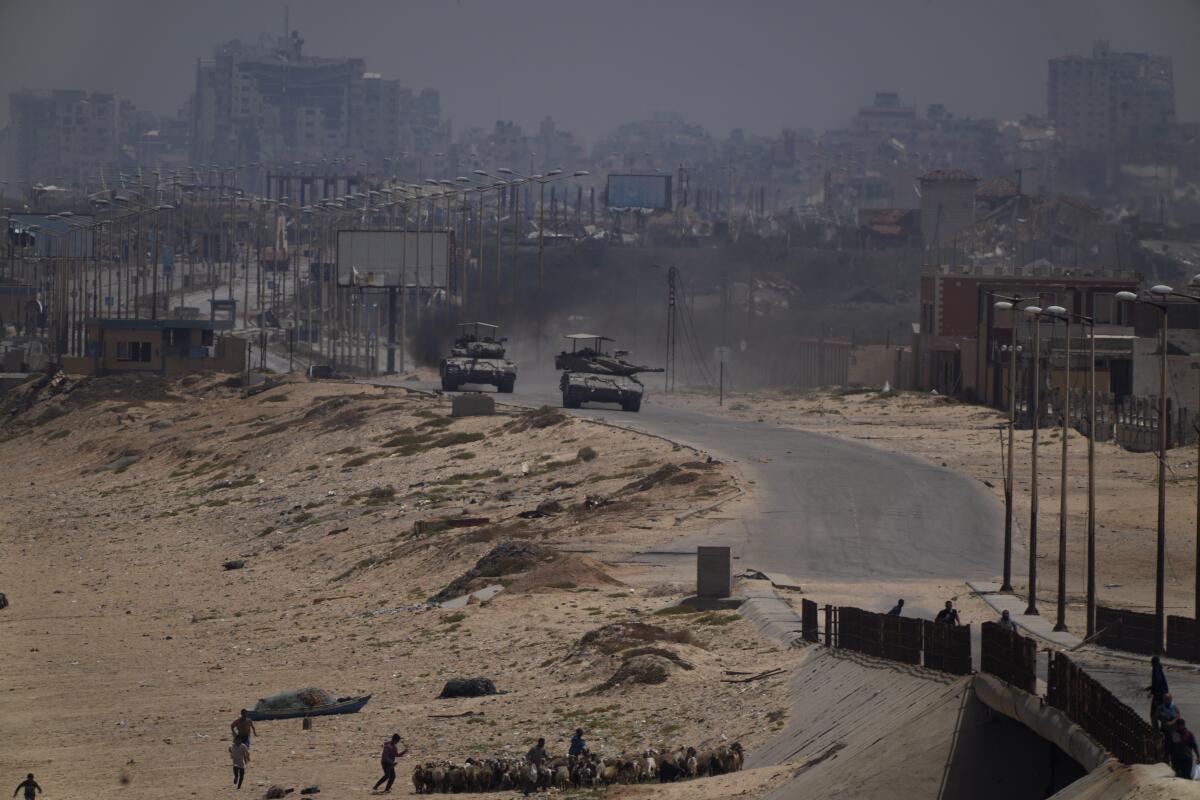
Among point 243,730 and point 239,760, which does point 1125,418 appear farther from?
point 239,760

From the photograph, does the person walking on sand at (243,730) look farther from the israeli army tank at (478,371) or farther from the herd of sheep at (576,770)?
the israeli army tank at (478,371)

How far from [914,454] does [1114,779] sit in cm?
4680

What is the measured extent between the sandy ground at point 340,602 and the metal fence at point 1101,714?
17.7 feet

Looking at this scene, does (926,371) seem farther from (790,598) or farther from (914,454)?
(790,598)

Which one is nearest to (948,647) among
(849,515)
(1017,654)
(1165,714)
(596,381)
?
(1017,654)

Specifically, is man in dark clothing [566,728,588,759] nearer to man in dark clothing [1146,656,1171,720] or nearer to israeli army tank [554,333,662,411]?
man in dark clothing [1146,656,1171,720]

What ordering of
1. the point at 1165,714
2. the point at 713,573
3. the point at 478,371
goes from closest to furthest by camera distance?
the point at 1165,714
the point at 713,573
the point at 478,371

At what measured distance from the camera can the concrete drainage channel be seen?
66.5ft

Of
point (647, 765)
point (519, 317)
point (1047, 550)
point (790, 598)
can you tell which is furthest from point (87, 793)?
point (519, 317)

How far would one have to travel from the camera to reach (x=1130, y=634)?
29797 mm

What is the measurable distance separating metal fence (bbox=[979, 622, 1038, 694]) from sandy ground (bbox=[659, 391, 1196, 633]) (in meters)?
10.4

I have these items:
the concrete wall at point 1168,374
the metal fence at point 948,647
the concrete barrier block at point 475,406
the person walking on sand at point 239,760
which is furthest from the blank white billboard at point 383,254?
the metal fence at point 948,647

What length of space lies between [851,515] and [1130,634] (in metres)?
19.9

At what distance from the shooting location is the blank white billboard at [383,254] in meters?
112
